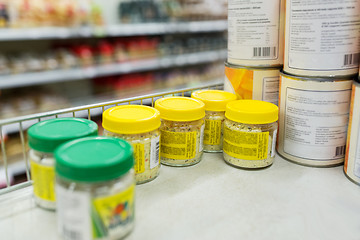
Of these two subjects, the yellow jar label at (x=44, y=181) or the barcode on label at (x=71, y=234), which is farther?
the yellow jar label at (x=44, y=181)

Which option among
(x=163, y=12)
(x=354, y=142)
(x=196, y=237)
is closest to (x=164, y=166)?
(x=196, y=237)

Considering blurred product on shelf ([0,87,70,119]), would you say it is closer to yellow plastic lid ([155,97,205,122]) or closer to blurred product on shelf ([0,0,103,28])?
blurred product on shelf ([0,0,103,28])

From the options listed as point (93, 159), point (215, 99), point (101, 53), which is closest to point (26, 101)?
point (101, 53)

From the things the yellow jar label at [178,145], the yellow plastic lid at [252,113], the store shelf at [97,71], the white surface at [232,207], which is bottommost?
the white surface at [232,207]

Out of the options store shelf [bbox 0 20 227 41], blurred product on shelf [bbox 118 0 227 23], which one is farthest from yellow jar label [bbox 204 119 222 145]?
blurred product on shelf [bbox 118 0 227 23]

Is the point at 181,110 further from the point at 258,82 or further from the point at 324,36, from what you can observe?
the point at 324,36

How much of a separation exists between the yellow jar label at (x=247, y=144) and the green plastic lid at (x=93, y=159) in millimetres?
341

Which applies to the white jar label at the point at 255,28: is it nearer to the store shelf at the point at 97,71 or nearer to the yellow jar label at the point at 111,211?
the yellow jar label at the point at 111,211

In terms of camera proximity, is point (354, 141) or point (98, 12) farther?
point (98, 12)

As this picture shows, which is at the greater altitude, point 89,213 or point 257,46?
point 257,46

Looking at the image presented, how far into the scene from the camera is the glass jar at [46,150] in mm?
688

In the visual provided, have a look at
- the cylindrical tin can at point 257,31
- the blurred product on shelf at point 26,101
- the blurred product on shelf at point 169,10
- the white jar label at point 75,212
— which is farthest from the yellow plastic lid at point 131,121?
the blurred product on shelf at point 169,10

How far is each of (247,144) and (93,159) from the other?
433mm

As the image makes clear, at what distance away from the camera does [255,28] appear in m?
0.98
